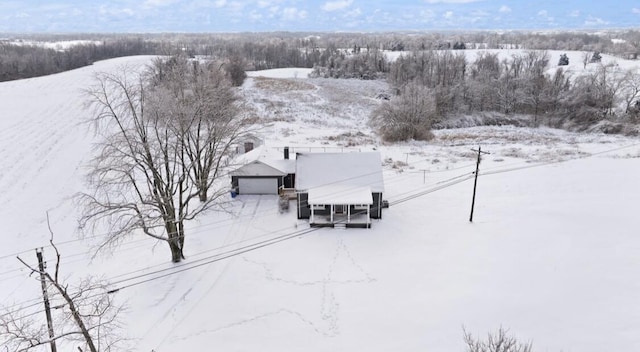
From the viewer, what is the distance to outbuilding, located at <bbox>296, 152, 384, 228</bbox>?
842 inches

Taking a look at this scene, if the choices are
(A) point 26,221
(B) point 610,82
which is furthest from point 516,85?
(A) point 26,221

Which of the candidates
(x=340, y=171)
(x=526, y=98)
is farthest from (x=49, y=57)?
(x=526, y=98)

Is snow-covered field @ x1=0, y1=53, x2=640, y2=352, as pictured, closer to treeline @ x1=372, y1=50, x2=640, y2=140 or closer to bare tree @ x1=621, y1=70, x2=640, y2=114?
treeline @ x1=372, y1=50, x2=640, y2=140

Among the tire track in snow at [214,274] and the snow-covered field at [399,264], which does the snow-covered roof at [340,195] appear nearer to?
the snow-covered field at [399,264]

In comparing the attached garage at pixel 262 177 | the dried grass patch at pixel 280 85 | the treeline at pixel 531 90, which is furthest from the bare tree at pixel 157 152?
the dried grass patch at pixel 280 85

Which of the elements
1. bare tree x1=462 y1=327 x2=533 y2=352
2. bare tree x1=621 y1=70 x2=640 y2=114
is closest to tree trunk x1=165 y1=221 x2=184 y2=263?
bare tree x1=462 y1=327 x2=533 y2=352

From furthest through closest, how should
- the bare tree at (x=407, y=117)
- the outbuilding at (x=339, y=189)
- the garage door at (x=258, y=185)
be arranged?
the bare tree at (x=407, y=117) < the garage door at (x=258, y=185) < the outbuilding at (x=339, y=189)

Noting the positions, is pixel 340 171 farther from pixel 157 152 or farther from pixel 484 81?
pixel 484 81

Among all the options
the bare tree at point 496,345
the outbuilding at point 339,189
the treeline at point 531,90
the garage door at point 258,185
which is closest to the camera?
the bare tree at point 496,345

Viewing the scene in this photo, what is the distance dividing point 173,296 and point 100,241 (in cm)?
646

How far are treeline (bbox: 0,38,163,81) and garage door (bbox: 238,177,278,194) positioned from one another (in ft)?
219

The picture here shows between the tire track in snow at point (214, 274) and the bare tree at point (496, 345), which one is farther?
the tire track in snow at point (214, 274)

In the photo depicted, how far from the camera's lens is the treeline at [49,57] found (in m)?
73.8

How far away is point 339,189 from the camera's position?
869 inches
